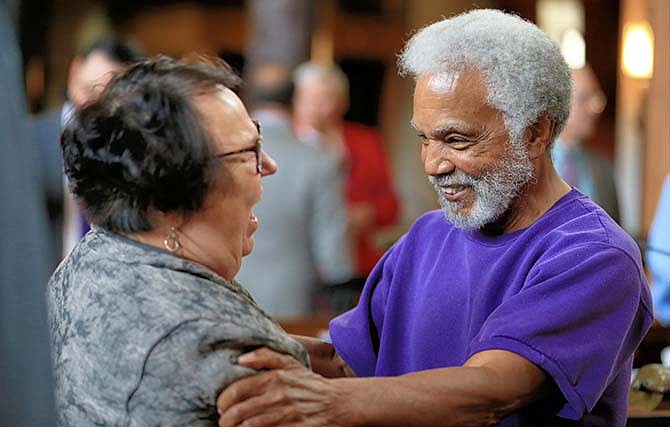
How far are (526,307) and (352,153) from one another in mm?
4532

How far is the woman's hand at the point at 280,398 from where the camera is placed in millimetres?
1884

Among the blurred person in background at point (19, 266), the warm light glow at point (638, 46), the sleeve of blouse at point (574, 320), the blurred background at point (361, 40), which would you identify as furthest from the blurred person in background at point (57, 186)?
the blurred background at point (361, 40)

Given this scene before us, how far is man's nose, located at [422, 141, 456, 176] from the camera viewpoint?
239 cm

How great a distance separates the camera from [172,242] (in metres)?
2.00

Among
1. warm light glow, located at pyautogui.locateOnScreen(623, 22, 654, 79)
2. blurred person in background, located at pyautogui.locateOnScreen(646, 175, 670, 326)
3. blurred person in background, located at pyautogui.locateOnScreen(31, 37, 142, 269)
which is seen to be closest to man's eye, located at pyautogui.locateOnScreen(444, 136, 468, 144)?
blurred person in background, located at pyautogui.locateOnScreen(646, 175, 670, 326)

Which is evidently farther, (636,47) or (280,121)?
(636,47)

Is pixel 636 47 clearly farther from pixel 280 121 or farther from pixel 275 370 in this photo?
pixel 275 370

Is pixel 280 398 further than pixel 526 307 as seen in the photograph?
No

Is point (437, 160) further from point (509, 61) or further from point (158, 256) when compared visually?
point (158, 256)

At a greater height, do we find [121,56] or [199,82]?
[199,82]

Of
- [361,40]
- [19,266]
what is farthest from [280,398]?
[361,40]

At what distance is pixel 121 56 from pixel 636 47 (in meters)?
3.98

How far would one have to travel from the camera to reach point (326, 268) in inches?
222

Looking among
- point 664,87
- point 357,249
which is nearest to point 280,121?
point 357,249
